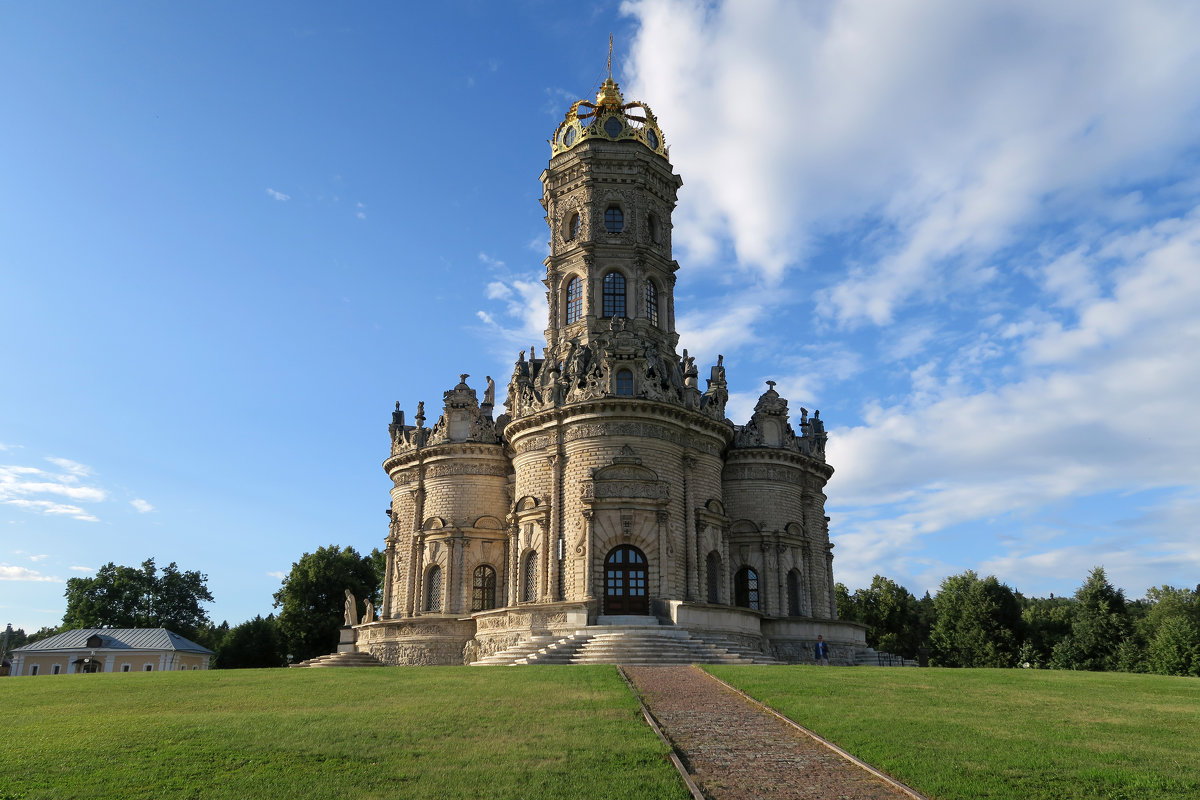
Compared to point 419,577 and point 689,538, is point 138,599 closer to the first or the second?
point 419,577

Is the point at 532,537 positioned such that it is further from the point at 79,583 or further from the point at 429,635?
the point at 79,583

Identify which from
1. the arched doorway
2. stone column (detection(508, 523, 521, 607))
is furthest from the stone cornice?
the arched doorway

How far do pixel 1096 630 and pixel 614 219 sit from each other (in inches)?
1445

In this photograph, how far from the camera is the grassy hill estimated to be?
11555 millimetres

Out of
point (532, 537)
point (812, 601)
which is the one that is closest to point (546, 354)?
point (532, 537)

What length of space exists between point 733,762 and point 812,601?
36006mm

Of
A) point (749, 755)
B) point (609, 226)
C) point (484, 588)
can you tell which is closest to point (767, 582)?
point (484, 588)

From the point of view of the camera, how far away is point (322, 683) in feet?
75.1

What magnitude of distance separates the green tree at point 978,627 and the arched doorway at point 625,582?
1332 inches

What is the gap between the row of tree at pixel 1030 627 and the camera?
48.6 m

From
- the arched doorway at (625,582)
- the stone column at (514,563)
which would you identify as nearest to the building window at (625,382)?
the arched doorway at (625,582)

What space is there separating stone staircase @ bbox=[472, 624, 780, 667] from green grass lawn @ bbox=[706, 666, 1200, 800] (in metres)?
6.07

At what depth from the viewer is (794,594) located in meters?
47.3

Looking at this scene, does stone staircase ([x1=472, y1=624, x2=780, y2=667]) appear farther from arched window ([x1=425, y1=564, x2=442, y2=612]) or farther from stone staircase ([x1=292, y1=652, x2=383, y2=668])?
arched window ([x1=425, y1=564, x2=442, y2=612])
